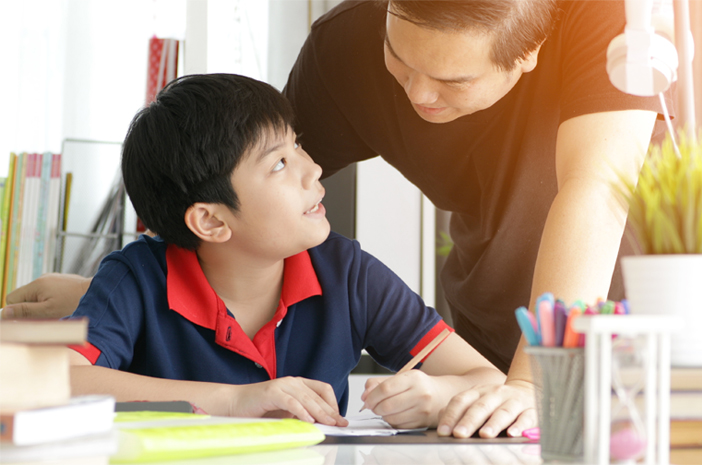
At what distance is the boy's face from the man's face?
11.0 inches

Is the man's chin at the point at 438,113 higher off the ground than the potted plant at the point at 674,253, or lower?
higher

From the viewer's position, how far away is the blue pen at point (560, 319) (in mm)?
442

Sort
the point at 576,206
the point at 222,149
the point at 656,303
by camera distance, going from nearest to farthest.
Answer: the point at 656,303 < the point at 576,206 < the point at 222,149

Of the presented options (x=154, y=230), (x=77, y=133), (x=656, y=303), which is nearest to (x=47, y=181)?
(x=77, y=133)

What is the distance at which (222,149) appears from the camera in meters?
1.10

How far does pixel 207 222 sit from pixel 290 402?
1.47 feet

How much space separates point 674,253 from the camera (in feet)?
1.48

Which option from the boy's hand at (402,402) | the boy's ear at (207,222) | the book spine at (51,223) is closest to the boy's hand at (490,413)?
the boy's hand at (402,402)

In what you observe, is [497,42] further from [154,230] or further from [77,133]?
[77,133]

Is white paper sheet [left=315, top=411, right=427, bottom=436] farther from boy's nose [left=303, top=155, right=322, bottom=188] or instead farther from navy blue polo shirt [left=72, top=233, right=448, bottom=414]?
boy's nose [left=303, top=155, right=322, bottom=188]

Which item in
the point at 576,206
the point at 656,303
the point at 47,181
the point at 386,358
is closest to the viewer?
the point at 656,303

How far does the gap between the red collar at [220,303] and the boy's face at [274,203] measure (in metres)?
0.07

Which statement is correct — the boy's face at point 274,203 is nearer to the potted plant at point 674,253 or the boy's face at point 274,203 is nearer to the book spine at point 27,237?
the potted plant at point 674,253

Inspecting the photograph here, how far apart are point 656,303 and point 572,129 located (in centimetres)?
49
